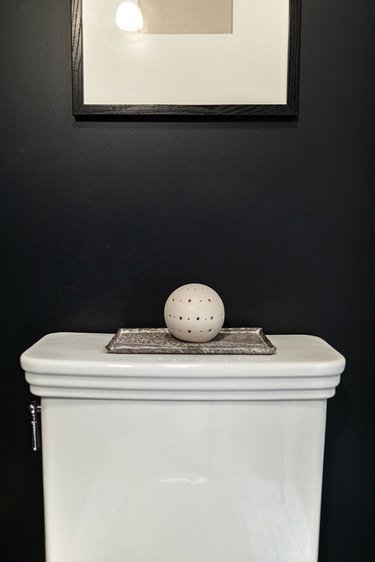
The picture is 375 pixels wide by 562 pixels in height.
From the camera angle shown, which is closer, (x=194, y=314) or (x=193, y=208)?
(x=194, y=314)

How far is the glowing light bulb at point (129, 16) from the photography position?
2.62 ft

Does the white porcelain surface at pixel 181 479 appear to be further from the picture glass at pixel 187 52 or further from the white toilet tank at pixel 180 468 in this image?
the picture glass at pixel 187 52

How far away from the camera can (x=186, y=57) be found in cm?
80

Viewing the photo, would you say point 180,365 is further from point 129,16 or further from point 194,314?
point 129,16

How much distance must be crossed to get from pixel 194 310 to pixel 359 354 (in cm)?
34

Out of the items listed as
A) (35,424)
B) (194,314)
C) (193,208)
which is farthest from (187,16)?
(35,424)

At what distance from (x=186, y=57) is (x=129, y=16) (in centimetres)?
11

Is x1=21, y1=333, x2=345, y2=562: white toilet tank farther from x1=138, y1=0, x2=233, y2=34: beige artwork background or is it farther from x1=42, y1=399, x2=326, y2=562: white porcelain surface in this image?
x1=138, y1=0, x2=233, y2=34: beige artwork background

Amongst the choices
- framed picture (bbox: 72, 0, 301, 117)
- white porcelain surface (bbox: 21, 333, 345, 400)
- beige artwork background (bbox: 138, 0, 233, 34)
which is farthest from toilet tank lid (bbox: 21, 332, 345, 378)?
beige artwork background (bbox: 138, 0, 233, 34)

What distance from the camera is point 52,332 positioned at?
862 millimetres

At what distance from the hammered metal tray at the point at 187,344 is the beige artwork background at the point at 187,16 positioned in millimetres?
483

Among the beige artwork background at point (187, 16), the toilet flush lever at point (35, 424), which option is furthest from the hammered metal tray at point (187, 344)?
the beige artwork background at point (187, 16)

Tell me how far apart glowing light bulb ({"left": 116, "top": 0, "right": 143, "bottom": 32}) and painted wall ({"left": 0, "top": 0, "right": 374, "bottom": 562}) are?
9 cm

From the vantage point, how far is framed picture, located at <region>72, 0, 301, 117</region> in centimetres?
80
